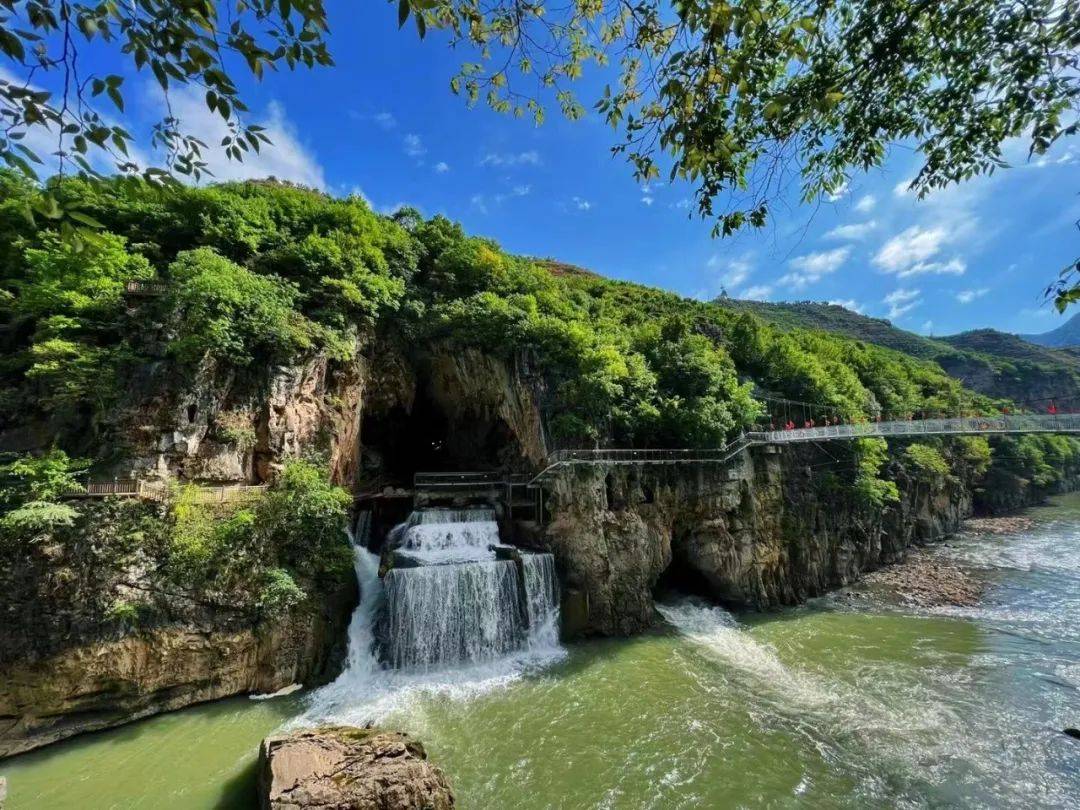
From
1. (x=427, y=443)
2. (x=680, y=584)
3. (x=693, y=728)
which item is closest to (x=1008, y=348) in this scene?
(x=680, y=584)

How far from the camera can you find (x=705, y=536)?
17.2 metres

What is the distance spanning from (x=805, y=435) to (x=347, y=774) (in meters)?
19.8

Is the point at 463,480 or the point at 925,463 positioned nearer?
the point at 463,480

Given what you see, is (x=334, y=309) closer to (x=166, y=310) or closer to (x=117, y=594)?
(x=166, y=310)

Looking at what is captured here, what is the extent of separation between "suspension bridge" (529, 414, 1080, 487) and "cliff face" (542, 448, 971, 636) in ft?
1.46

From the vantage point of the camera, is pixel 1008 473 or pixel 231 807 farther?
pixel 1008 473

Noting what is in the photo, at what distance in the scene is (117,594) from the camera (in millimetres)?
9500

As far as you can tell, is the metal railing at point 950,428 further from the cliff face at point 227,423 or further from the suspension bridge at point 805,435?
the cliff face at point 227,423

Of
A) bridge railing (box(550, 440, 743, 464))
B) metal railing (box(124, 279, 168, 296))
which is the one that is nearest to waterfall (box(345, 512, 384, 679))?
bridge railing (box(550, 440, 743, 464))

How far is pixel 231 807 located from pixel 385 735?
2.49m

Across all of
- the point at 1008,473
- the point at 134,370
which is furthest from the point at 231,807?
the point at 1008,473

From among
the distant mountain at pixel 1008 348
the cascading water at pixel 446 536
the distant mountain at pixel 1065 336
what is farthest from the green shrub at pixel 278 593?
the distant mountain at pixel 1065 336

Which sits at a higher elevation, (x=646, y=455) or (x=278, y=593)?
(x=646, y=455)

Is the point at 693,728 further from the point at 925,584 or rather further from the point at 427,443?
the point at 427,443
